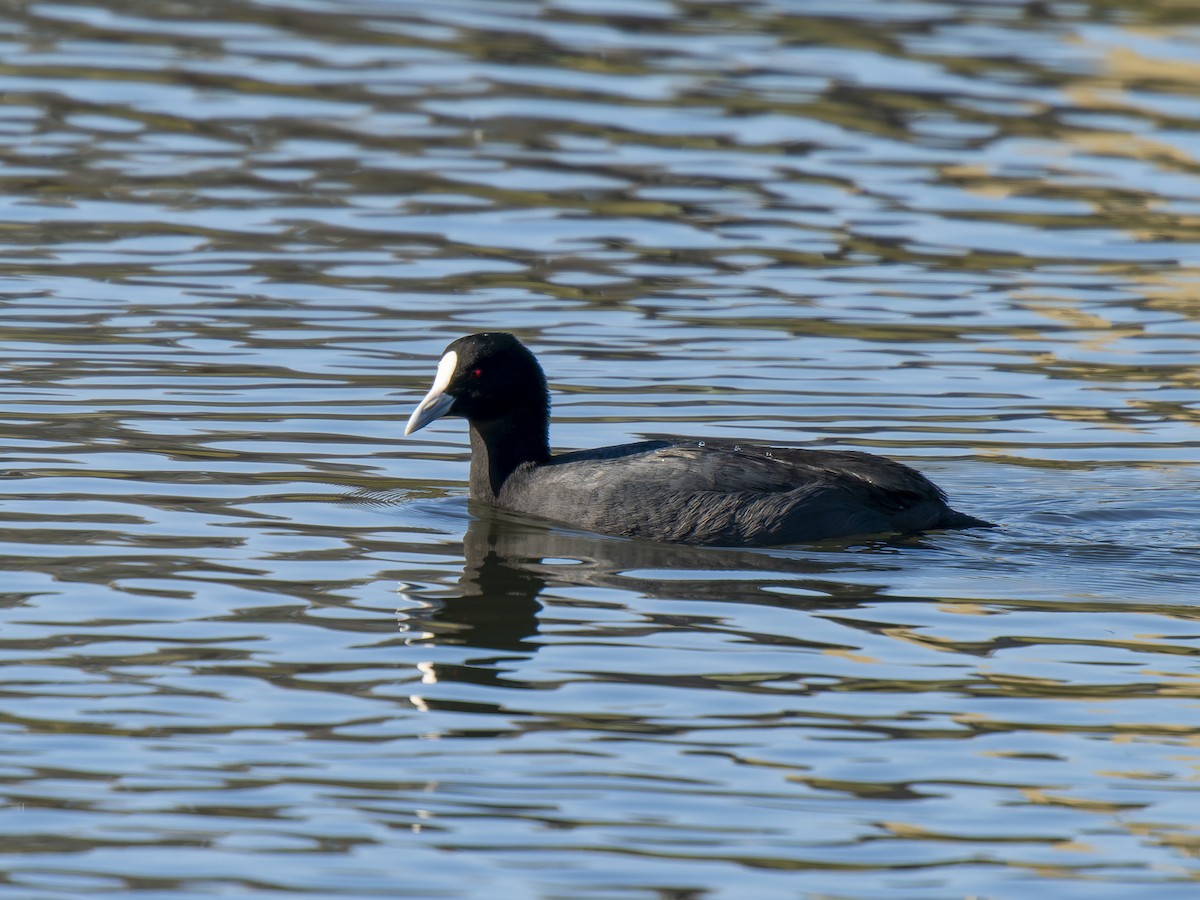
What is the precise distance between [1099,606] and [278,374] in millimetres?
5170

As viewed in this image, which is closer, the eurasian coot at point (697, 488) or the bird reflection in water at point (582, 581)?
the bird reflection in water at point (582, 581)

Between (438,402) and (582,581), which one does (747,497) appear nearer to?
(582,581)

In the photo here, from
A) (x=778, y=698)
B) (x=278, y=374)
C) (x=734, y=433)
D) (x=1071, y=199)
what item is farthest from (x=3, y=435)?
(x=1071, y=199)

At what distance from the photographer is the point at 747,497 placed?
29.7 ft

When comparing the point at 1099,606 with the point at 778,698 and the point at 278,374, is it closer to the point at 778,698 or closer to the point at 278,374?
the point at 778,698

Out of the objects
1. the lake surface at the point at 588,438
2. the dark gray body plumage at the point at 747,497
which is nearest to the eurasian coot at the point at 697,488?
the dark gray body plumage at the point at 747,497

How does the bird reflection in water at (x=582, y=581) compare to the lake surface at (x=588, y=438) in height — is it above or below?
below

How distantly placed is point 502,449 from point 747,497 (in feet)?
4.03

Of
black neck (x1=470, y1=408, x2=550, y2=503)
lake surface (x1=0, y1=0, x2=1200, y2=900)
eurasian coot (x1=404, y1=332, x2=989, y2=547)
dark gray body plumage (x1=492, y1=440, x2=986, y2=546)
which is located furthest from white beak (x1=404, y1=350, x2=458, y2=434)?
dark gray body plumage (x1=492, y1=440, x2=986, y2=546)

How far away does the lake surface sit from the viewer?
595cm

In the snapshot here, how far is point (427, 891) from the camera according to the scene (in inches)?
216

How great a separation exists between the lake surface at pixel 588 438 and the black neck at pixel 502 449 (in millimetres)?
161

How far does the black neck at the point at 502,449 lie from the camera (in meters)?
9.62

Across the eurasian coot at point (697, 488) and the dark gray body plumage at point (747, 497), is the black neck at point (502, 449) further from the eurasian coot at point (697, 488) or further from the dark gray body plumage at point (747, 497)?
the dark gray body plumage at point (747, 497)
